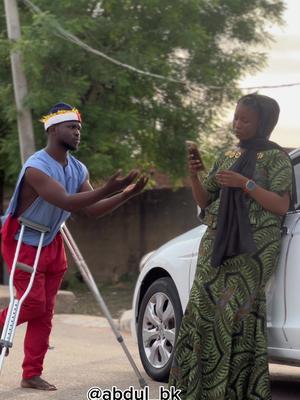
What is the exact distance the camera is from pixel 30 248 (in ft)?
22.1

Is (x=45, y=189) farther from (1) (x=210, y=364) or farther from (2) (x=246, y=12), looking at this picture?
(2) (x=246, y=12)

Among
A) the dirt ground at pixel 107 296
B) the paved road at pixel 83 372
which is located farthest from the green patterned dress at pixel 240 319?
the dirt ground at pixel 107 296

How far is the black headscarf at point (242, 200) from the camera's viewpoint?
6270 millimetres

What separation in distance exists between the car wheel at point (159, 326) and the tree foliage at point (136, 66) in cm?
800

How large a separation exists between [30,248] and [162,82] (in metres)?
10.9

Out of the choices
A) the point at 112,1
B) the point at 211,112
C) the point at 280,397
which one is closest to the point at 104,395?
the point at 280,397

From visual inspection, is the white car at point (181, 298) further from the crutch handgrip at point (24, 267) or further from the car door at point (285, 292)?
the crutch handgrip at point (24, 267)

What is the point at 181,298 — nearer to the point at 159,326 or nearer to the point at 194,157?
the point at 159,326

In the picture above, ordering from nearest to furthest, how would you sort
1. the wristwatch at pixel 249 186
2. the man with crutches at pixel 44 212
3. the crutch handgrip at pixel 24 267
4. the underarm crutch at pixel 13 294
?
the underarm crutch at pixel 13 294, the wristwatch at pixel 249 186, the crutch handgrip at pixel 24 267, the man with crutches at pixel 44 212

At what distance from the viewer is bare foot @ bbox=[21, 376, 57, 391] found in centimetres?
707

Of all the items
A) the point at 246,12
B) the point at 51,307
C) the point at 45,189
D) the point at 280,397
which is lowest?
the point at 280,397

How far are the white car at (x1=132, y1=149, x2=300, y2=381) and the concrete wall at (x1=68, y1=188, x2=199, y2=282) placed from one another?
1233cm

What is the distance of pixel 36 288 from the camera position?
6766 mm

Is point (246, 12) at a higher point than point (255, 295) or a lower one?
higher
